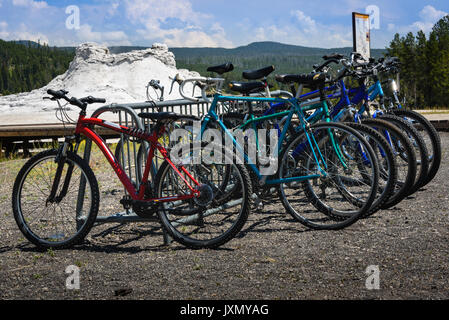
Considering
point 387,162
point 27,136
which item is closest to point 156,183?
point 387,162

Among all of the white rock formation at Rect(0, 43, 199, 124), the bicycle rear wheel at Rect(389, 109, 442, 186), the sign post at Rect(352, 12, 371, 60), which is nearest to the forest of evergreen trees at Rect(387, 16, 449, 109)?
the white rock formation at Rect(0, 43, 199, 124)

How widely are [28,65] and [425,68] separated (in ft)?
383

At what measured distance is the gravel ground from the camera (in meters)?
3.34

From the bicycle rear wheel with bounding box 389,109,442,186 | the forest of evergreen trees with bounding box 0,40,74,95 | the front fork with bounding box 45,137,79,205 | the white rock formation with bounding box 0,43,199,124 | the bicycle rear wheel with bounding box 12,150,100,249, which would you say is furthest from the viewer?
the forest of evergreen trees with bounding box 0,40,74,95

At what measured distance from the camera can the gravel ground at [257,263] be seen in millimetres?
3338

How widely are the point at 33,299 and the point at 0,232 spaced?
214 centimetres

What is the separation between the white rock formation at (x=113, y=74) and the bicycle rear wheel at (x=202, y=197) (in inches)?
1682

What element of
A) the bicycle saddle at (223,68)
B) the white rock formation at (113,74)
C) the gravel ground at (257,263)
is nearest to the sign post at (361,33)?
the gravel ground at (257,263)

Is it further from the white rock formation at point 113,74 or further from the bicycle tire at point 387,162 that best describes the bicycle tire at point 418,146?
the white rock formation at point 113,74

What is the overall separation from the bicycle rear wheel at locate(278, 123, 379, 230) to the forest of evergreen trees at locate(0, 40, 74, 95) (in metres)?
118

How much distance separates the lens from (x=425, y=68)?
82.4m

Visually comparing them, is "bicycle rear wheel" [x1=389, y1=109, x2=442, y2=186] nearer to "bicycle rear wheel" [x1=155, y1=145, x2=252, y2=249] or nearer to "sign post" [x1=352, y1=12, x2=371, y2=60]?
"bicycle rear wheel" [x1=155, y1=145, x2=252, y2=249]

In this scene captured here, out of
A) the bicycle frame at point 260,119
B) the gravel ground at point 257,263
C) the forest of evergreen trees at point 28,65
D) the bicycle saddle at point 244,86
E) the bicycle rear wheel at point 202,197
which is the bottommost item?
the gravel ground at point 257,263
